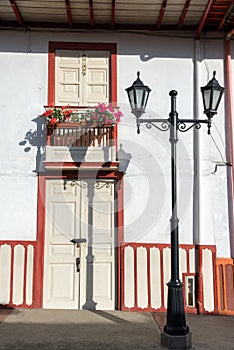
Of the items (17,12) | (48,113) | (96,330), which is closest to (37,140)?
(48,113)

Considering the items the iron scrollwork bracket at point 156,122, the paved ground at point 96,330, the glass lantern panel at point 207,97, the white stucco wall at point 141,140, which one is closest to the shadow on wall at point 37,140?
the white stucco wall at point 141,140

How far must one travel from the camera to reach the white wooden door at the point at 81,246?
7.51 metres

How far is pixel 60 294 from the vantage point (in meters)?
7.51

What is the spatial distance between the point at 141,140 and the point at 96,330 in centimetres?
382

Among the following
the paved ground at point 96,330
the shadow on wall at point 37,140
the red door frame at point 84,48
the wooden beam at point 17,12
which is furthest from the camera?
the red door frame at point 84,48

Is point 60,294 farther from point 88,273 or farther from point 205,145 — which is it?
point 205,145

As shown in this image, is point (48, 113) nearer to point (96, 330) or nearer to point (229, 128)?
point (229, 128)

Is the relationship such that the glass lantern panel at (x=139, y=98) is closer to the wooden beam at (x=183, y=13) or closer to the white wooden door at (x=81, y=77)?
the white wooden door at (x=81, y=77)

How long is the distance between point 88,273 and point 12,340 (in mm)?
2164

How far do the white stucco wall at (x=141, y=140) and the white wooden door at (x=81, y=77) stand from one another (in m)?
0.28

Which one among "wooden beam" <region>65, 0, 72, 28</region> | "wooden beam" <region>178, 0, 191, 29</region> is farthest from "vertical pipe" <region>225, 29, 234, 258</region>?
"wooden beam" <region>65, 0, 72, 28</region>

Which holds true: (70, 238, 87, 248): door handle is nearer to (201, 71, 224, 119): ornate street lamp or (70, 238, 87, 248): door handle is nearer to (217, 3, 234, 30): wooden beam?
(201, 71, 224, 119): ornate street lamp

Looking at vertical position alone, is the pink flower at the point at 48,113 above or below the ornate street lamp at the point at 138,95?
above

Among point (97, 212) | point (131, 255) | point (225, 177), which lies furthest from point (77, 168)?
point (225, 177)
